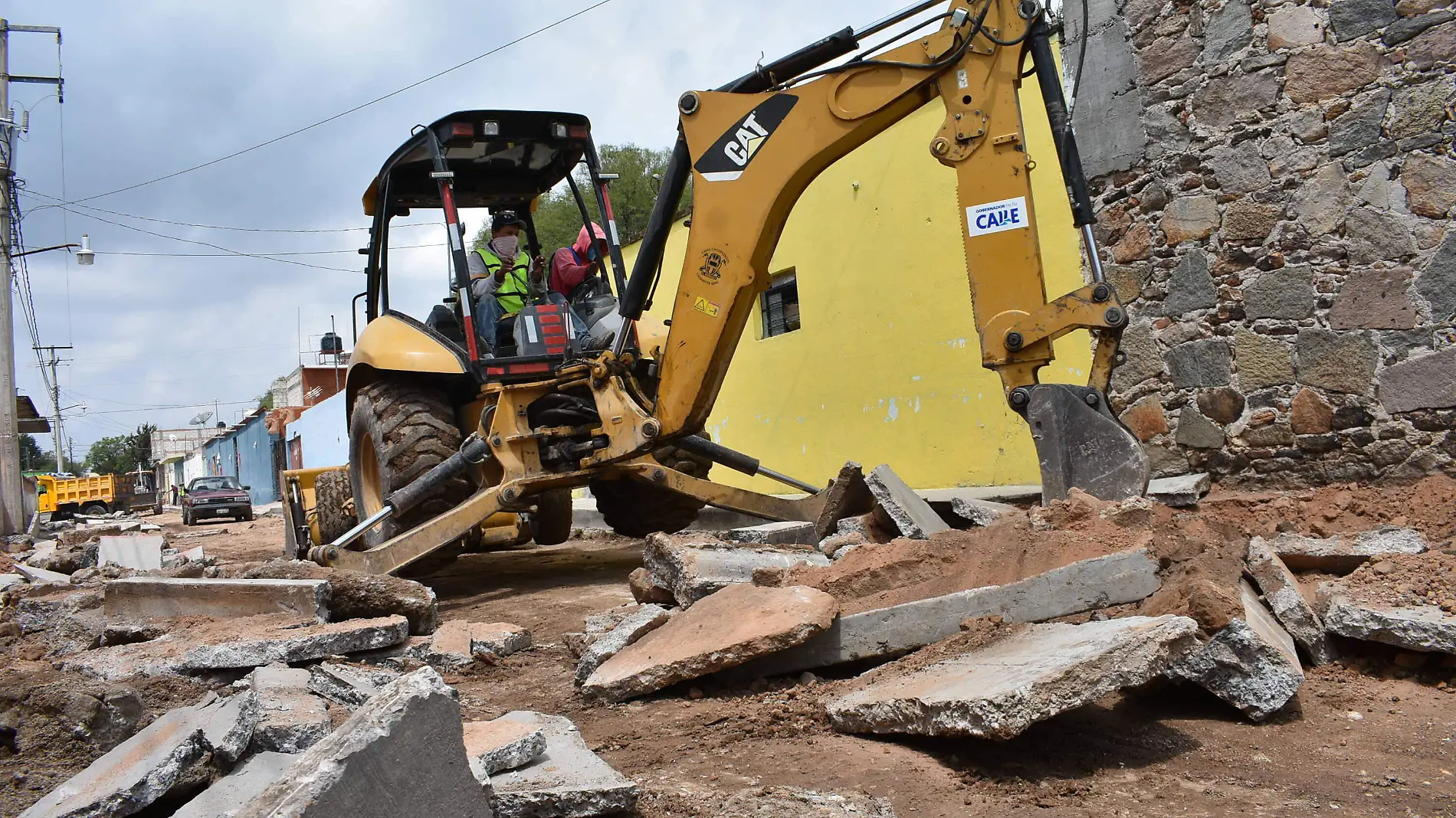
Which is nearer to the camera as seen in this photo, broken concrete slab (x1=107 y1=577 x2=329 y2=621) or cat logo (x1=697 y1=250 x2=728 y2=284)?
broken concrete slab (x1=107 y1=577 x2=329 y2=621)

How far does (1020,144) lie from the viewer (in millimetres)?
4832

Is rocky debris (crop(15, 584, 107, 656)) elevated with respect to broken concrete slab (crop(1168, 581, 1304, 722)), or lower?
elevated

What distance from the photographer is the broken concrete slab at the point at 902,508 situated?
5.00 meters

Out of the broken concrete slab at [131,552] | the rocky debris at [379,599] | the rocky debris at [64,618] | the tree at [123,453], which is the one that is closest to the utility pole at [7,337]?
the broken concrete slab at [131,552]

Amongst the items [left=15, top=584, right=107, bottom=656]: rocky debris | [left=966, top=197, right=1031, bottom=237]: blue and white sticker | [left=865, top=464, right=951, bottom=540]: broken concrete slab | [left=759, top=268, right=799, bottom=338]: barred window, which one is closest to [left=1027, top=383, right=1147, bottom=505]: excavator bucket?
[left=865, top=464, right=951, bottom=540]: broken concrete slab

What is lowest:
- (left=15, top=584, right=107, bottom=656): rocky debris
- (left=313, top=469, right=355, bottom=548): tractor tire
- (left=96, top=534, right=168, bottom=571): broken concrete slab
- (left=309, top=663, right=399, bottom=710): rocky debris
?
(left=309, top=663, right=399, bottom=710): rocky debris

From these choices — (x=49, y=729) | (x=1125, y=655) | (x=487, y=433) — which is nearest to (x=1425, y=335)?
(x=1125, y=655)

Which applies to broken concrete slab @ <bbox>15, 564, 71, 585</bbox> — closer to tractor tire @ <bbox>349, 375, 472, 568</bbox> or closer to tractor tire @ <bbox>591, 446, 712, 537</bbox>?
tractor tire @ <bbox>349, 375, 472, 568</bbox>

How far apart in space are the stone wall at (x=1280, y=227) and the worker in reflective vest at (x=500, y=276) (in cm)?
397

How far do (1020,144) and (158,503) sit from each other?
44.1m

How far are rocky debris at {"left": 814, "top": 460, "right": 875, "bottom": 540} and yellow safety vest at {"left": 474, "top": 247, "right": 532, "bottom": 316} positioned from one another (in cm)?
282

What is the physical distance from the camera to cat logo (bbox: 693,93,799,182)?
551 centimetres

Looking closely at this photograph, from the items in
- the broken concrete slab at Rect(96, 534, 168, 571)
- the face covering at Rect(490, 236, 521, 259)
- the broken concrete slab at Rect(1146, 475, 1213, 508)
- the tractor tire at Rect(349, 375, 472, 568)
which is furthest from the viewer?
the broken concrete slab at Rect(96, 534, 168, 571)

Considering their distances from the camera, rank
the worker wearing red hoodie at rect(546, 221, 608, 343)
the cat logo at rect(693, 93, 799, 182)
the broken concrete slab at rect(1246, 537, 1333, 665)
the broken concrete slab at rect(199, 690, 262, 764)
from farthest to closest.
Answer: the worker wearing red hoodie at rect(546, 221, 608, 343), the cat logo at rect(693, 93, 799, 182), the broken concrete slab at rect(1246, 537, 1333, 665), the broken concrete slab at rect(199, 690, 262, 764)
